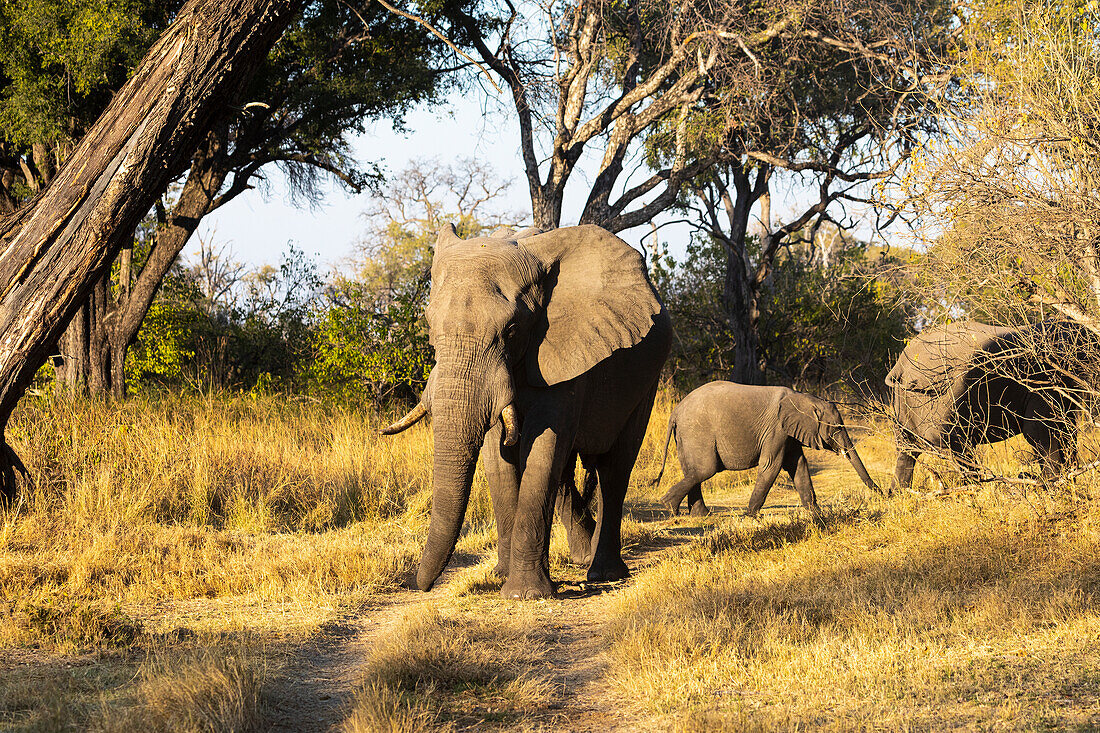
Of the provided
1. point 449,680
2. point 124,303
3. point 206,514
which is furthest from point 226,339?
point 449,680

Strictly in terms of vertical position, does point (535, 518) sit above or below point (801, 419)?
below

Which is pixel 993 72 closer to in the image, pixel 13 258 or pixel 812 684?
pixel 812 684

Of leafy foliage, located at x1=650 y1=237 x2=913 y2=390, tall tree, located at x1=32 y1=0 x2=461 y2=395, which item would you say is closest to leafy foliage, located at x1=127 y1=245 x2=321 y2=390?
tall tree, located at x1=32 y1=0 x2=461 y2=395

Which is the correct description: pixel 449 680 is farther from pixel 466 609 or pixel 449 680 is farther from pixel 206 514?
pixel 206 514

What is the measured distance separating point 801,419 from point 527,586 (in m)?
4.95

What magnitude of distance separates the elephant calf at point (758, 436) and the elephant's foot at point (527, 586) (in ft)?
14.2

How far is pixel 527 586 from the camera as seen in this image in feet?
18.8

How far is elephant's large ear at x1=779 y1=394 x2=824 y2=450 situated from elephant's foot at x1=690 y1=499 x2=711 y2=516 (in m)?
1.21

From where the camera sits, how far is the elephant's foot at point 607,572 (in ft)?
21.4

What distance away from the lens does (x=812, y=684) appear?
12.5ft

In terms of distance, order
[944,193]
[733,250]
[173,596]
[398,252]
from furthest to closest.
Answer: [398,252] → [733,250] → [944,193] → [173,596]

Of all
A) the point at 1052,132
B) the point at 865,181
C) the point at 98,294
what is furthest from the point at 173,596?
the point at 865,181

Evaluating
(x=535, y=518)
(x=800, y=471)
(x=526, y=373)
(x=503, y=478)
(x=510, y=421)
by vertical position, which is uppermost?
(x=526, y=373)

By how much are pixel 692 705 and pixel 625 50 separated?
46.4ft
